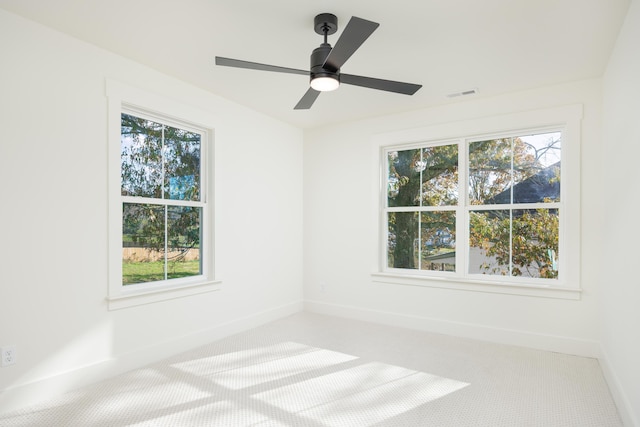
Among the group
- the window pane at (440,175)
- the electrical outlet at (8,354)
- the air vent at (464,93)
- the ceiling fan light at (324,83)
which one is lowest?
the electrical outlet at (8,354)

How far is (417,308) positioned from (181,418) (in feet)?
8.94

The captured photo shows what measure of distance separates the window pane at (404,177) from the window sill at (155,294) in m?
2.26

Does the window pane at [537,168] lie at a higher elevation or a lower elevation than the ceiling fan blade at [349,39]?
lower

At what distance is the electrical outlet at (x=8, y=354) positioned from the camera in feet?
7.55

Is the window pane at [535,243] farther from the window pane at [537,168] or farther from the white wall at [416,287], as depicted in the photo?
the white wall at [416,287]

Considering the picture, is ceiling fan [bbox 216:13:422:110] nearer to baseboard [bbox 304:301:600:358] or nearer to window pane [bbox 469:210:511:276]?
window pane [bbox 469:210:511:276]

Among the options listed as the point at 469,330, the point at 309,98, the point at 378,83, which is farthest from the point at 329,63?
the point at 469,330

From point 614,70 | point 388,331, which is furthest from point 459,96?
point 388,331

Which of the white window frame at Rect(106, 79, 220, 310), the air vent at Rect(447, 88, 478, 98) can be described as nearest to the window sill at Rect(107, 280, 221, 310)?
the white window frame at Rect(106, 79, 220, 310)

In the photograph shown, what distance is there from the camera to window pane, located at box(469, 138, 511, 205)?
3826 millimetres

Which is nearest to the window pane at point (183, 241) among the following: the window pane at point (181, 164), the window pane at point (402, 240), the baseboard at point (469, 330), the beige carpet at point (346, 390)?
the window pane at point (181, 164)

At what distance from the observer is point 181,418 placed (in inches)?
89.0

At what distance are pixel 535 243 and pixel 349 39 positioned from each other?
2.90m

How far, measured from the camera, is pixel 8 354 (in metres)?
2.32
